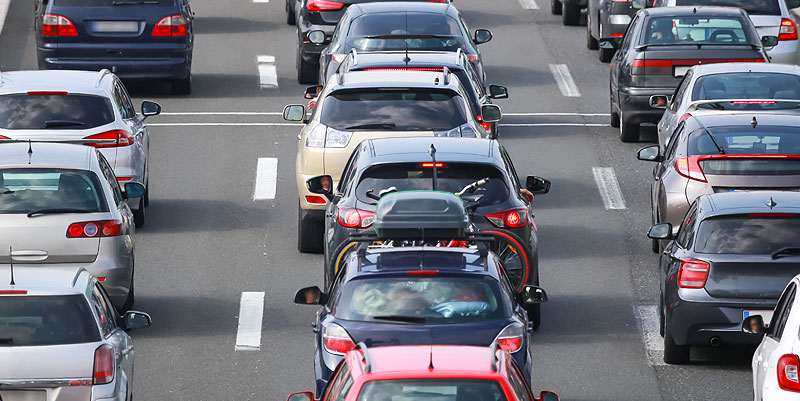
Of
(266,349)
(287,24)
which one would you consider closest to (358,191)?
(266,349)

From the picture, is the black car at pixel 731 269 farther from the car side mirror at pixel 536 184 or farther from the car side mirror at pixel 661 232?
the car side mirror at pixel 536 184

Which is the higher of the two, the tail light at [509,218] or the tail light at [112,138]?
the tail light at [509,218]

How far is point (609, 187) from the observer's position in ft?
74.4

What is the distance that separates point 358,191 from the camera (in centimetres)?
1605

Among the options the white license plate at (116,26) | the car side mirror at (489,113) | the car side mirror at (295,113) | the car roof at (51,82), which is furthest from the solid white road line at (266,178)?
the white license plate at (116,26)

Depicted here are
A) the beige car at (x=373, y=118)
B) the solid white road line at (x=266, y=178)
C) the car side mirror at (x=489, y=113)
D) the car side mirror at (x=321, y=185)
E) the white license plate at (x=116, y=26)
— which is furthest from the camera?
the white license plate at (x=116, y=26)

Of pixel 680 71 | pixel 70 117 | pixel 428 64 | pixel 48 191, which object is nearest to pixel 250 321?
pixel 48 191

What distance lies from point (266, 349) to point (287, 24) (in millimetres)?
19719

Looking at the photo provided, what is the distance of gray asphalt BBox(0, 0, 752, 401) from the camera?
48.9 ft

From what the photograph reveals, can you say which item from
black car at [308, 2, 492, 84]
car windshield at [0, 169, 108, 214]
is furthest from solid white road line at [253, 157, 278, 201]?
car windshield at [0, 169, 108, 214]

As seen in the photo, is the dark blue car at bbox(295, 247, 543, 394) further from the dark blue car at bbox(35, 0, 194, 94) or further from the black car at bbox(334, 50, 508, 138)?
the dark blue car at bbox(35, 0, 194, 94)

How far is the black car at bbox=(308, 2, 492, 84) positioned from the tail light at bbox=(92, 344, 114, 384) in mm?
12716

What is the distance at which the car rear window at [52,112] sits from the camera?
19.8m

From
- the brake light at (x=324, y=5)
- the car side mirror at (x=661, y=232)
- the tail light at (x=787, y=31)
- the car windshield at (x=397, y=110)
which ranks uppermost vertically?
the car windshield at (x=397, y=110)
